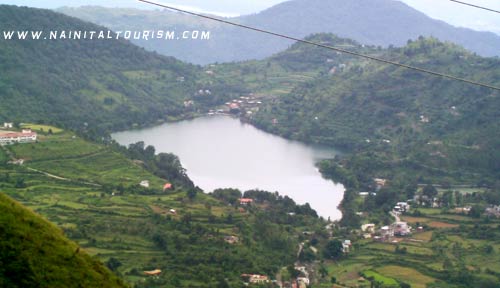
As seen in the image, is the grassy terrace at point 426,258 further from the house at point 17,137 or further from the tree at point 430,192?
the house at point 17,137

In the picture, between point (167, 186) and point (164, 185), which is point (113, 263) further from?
point (164, 185)

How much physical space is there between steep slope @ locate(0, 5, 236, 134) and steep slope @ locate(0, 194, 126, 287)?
20.0m

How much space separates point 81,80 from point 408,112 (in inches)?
540

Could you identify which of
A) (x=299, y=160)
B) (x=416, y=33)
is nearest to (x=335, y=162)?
(x=299, y=160)

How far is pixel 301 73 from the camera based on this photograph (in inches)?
1572

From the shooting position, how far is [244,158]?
79.6ft

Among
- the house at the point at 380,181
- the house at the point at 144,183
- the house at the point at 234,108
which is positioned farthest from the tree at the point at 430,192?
the house at the point at 234,108

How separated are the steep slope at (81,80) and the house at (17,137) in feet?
15.0

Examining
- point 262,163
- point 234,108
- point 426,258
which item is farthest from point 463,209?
point 234,108

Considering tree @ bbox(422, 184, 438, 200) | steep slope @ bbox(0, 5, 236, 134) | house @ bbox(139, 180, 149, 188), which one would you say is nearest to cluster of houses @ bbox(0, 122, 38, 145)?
house @ bbox(139, 180, 149, 188)

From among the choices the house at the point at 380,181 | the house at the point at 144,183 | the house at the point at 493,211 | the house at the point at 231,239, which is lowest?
the house at the point at 144,183

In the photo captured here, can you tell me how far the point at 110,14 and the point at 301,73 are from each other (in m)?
29.1

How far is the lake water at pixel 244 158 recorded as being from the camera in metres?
20.6

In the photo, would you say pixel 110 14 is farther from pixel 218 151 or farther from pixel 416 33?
pixel 218 151
